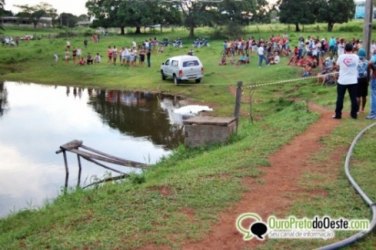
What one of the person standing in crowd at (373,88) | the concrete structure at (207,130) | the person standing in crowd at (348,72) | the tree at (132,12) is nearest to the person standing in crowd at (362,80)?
the person standing in crowd at (373,88)

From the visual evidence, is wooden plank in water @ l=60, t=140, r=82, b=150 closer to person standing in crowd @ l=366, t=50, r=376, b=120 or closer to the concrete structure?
the concrete structure

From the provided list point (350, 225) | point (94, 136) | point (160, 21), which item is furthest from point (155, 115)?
point (160, 21)

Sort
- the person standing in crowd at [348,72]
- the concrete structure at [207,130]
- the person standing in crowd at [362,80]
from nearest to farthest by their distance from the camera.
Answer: the person standing in crowd at [348,72] < the concrete structure at [207,130] < the person standing in crowd at [362,80]

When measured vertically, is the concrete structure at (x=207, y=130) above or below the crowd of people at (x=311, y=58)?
below

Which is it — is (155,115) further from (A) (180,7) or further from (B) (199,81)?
(A) (180,7)

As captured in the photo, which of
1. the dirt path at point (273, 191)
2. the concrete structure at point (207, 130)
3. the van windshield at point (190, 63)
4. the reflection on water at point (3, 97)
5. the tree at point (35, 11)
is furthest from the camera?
the tree at point (35, 11)

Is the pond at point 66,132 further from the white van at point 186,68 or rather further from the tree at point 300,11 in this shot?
the tree at point 300,11

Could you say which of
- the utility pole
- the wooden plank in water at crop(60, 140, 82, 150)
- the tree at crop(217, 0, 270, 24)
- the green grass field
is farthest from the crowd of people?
the tree at crop(217, 0, 270, 24)

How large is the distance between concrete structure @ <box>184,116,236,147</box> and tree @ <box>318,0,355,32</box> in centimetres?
4773

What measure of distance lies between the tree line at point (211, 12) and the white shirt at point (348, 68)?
44999 mm

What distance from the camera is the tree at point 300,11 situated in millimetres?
58344

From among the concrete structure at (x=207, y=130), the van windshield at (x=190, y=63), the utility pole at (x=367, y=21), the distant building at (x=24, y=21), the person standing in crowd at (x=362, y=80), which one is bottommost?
the concrete structure at (x=207, y=130)

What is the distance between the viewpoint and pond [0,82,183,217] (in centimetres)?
1311

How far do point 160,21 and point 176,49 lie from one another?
21.7m
